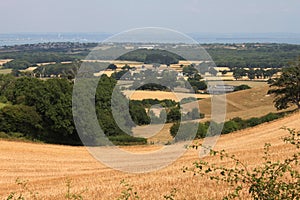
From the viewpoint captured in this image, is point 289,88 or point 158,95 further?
point 289,88

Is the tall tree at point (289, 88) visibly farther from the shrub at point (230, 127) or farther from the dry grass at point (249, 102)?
the shrub at point (230, 127)

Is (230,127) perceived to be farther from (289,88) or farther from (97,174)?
(97,174)

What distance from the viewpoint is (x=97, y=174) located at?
56.5 ft

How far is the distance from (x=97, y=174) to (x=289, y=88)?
3772cm

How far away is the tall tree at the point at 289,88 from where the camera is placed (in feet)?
164

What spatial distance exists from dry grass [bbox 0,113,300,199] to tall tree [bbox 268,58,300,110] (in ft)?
55.6

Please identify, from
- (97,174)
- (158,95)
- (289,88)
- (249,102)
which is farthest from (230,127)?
(249,102)

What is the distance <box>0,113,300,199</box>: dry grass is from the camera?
11727mm

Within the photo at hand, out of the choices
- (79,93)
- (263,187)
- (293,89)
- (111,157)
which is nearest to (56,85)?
(79,93)

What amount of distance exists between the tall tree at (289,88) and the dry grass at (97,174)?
55.6ft

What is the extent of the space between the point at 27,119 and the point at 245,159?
32.3m

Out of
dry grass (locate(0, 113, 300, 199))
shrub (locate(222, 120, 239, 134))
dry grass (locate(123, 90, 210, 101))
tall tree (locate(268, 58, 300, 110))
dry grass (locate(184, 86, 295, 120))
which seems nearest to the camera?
dry grass (locate(0, 113, 300, 199))

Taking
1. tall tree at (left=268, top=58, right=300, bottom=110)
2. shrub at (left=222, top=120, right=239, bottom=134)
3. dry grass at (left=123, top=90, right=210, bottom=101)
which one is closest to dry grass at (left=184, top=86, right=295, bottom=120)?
tall tree at (left=268, top=58, right=300, bottom=110)

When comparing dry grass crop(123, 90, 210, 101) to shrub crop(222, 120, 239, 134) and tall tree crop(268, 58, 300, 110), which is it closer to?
shrub crop(222, 120, 239, 134)
